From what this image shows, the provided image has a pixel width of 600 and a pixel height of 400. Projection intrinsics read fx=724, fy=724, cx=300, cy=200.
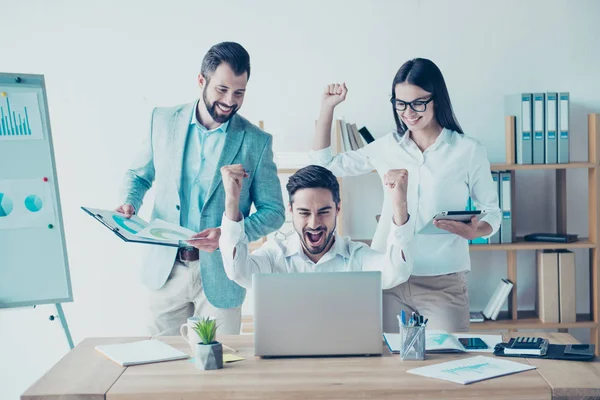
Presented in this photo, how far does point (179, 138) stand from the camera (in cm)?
251

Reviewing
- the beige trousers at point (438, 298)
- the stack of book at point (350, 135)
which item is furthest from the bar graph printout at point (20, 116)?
the stack of book at point (350, 135)

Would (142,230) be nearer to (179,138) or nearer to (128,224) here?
(128,224)

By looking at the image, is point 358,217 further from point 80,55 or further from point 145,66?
point 80,55

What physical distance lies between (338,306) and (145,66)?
2450mm

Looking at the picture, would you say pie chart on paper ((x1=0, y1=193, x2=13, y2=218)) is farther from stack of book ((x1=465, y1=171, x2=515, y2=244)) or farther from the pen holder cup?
stack of book ((x1=465, y1=171, x2=515, y2=244))

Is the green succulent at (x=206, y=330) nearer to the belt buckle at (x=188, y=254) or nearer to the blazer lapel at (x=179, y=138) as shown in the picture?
the belt buckle at (x=188, y=254)

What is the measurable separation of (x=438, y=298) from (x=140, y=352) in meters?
1.03

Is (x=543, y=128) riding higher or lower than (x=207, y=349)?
higher

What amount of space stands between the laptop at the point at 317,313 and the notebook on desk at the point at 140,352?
0.26 meters

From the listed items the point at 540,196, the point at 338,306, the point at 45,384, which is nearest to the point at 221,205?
the point at 338,306

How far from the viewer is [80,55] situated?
12.8 feet

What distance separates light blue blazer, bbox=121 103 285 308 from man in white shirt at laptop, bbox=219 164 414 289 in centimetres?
16

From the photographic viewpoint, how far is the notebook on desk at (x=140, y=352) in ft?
6.34

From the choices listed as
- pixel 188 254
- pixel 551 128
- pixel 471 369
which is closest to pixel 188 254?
pixel 188 254
